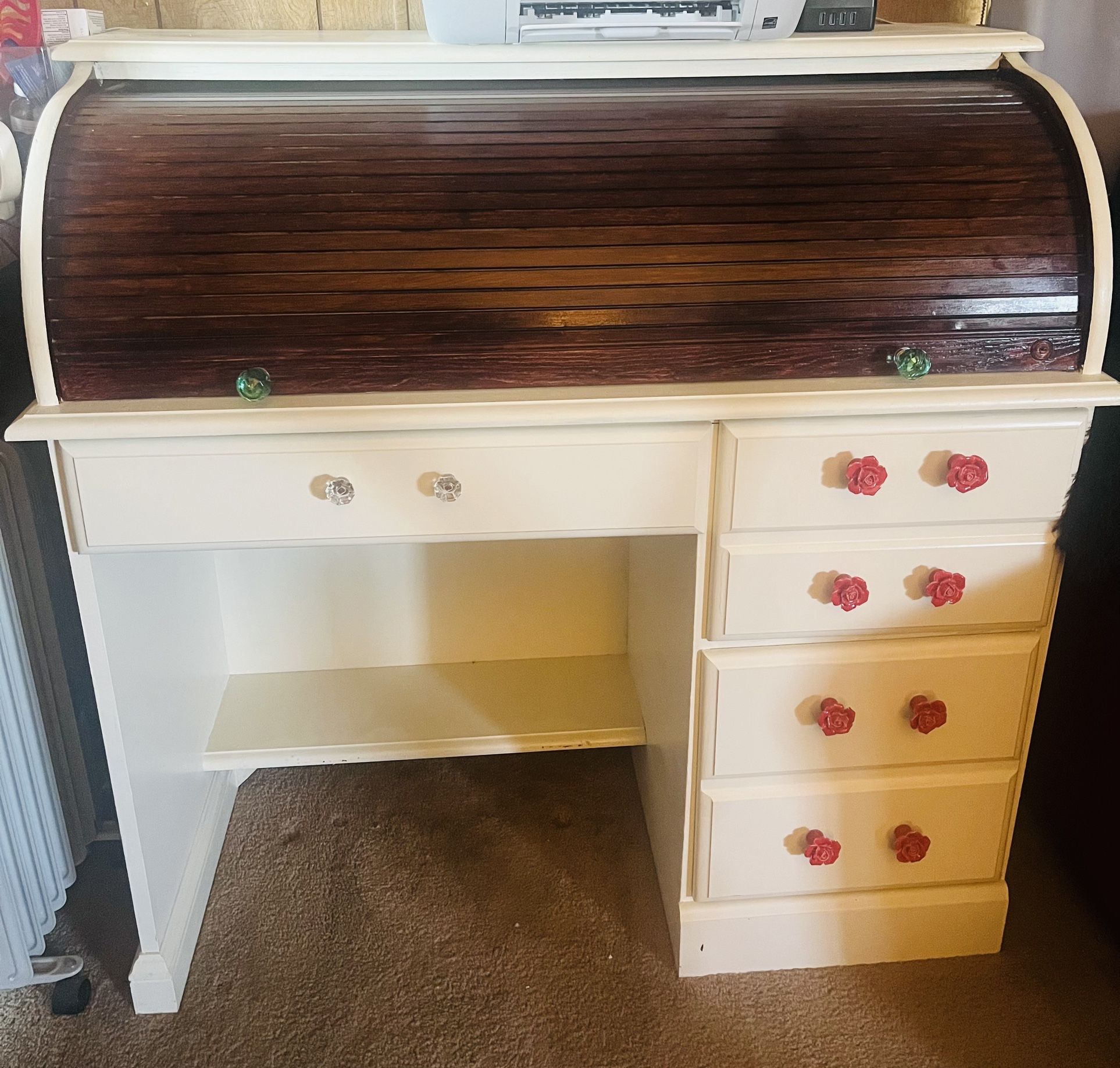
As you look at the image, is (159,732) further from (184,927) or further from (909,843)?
(909,843)

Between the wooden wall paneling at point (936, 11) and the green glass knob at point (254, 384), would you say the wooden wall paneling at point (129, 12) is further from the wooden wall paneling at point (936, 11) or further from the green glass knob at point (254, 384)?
the wooden wall paneling at point (936, 11)

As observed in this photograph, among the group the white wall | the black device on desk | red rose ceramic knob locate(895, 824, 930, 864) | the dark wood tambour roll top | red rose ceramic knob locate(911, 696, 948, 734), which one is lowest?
red rose ceramic knob locate(895, 824, 930, 864)

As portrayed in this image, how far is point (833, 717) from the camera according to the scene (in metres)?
1.29

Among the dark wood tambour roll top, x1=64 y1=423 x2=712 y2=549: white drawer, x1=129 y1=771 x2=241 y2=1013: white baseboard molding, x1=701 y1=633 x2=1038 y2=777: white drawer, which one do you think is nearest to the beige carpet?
x1=129 y1=771 x2=241 y2=1013: white baseboard molding

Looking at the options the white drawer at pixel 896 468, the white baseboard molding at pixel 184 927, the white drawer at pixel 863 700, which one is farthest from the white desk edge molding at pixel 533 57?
the white baseboard molding at pixel 184 927

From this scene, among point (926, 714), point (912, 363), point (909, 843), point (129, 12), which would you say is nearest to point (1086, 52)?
point (912, 363)

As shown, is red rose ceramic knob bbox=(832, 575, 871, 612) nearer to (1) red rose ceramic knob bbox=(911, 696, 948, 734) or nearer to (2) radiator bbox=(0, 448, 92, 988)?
(1) red rose ceramic knob bbox=(911, 696, 948, 734)

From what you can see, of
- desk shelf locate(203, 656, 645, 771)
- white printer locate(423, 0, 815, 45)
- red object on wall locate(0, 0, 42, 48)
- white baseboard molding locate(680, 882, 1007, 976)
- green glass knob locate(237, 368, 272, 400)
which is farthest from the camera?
desk shelf locate(203, 656, 645, 771)

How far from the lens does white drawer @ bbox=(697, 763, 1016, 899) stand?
1.37 metres

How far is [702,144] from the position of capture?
1.20 meters

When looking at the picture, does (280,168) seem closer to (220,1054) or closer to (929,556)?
(929,556)

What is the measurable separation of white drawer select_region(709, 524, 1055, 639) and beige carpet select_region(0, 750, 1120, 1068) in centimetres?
53

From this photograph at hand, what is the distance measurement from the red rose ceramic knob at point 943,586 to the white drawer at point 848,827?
0.88 ft

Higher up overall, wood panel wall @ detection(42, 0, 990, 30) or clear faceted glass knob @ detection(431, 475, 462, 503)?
wood panel wall @ detection(42, 0, 990, 30)
